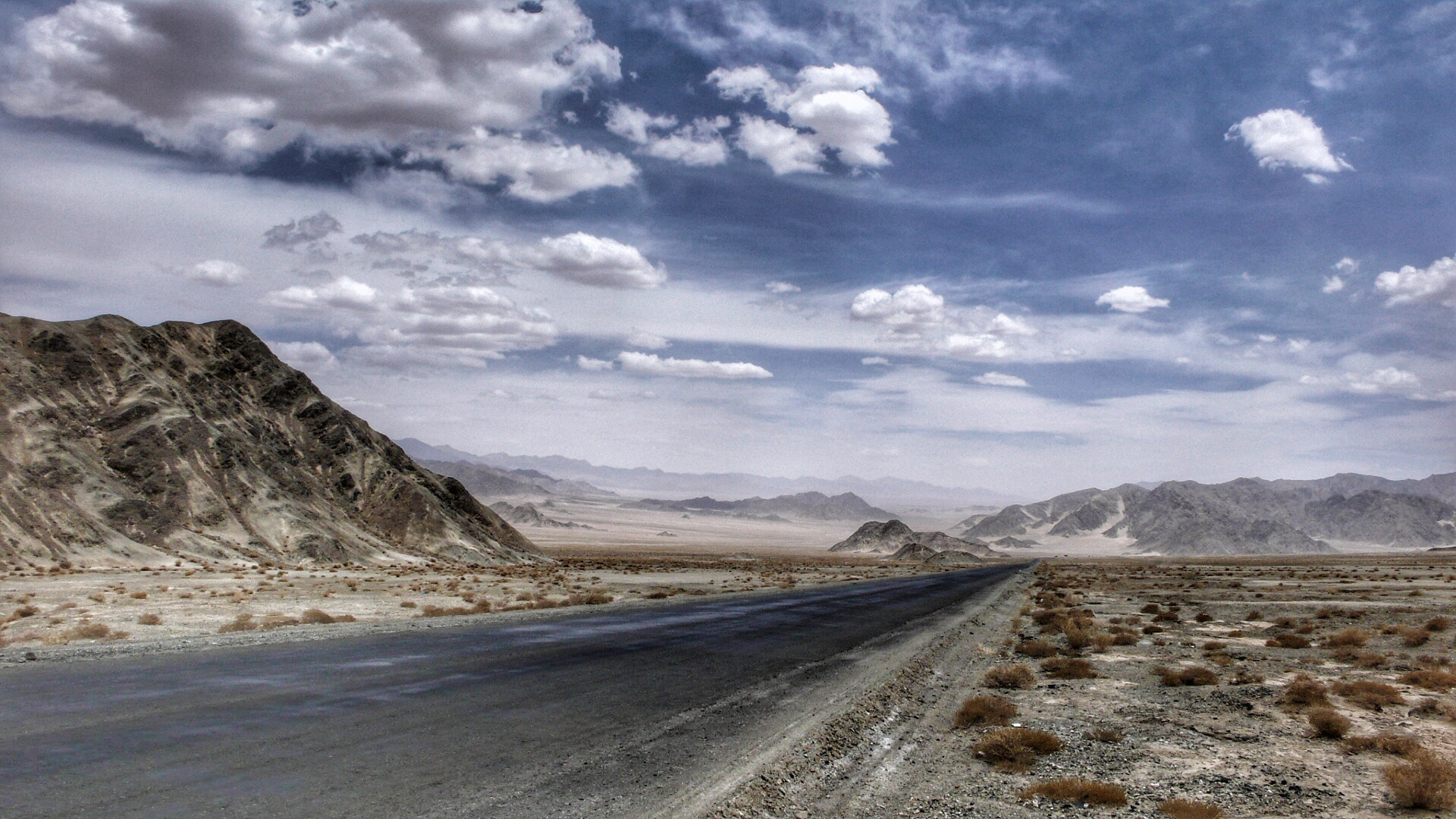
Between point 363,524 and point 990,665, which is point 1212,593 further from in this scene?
point 363,524

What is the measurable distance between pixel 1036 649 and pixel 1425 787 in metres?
13.4

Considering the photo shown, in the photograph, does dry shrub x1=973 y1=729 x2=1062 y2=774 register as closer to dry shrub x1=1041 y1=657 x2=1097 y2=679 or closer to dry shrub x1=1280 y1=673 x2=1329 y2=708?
dry shrub x1=1280 y1=673 x2=1329 y2=708

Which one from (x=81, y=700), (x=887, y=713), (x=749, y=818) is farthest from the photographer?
(x=887, y=713)

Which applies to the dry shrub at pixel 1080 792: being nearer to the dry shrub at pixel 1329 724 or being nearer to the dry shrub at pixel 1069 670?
the dry shrub at pixel 1329 724

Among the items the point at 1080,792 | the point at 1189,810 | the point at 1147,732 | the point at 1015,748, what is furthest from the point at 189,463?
the point at 1189,810

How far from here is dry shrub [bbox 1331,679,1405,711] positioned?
13.7 meters

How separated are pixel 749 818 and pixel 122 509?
6216 cm

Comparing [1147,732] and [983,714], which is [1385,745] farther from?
[983,714]

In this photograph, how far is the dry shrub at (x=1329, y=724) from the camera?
1167cm

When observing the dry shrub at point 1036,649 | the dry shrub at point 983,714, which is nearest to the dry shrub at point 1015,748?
the dry shrub at point 983,714

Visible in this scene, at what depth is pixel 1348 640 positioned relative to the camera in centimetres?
2159

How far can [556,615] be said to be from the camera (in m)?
28.5

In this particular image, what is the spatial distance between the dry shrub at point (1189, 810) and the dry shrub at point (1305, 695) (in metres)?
7.24

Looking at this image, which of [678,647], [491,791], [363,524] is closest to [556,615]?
[678,647]
